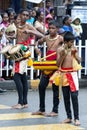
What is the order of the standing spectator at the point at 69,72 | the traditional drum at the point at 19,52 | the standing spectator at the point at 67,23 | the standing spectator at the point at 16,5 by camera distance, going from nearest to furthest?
the standing spectator at the point at 69,72 < the traditional drum at the point at 19,52 < the standing spectator at the point at 67,23 < the standing spectator at the point at 16,5

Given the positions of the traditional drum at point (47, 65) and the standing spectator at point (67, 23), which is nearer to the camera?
the traditional drum at point (47, 65)

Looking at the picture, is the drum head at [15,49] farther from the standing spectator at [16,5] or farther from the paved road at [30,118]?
the standing spectator at [16,5]

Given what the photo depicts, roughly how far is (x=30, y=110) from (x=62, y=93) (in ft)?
5.03

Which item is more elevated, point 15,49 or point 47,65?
point 15,49

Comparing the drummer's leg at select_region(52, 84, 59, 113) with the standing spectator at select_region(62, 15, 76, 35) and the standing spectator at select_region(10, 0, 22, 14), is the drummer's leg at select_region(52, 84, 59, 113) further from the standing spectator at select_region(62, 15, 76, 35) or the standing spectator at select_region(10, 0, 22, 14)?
the standing spectator at select_region(10, 0, 22, 14)

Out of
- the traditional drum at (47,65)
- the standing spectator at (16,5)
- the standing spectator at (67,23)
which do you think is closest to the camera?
the traditional drum at (47,65)

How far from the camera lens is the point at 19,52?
1295 cm

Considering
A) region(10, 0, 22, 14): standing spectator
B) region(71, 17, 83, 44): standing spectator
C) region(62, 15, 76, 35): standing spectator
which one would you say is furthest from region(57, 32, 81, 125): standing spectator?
region(10, 0, 22, 14): standing spectator

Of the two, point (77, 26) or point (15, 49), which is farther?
point (77, 26)

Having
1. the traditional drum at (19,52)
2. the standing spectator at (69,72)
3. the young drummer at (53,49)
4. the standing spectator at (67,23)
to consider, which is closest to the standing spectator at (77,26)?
the standing spectator at (67,23)

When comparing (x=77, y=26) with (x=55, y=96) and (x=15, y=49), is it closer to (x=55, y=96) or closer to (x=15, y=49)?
(x=15, y=49)

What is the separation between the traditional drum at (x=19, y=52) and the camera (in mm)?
12938

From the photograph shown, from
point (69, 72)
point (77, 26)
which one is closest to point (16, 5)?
point (77, 26)

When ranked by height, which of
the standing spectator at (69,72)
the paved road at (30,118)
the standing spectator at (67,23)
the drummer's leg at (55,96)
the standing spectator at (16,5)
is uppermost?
the standing spectator at (16,5)
